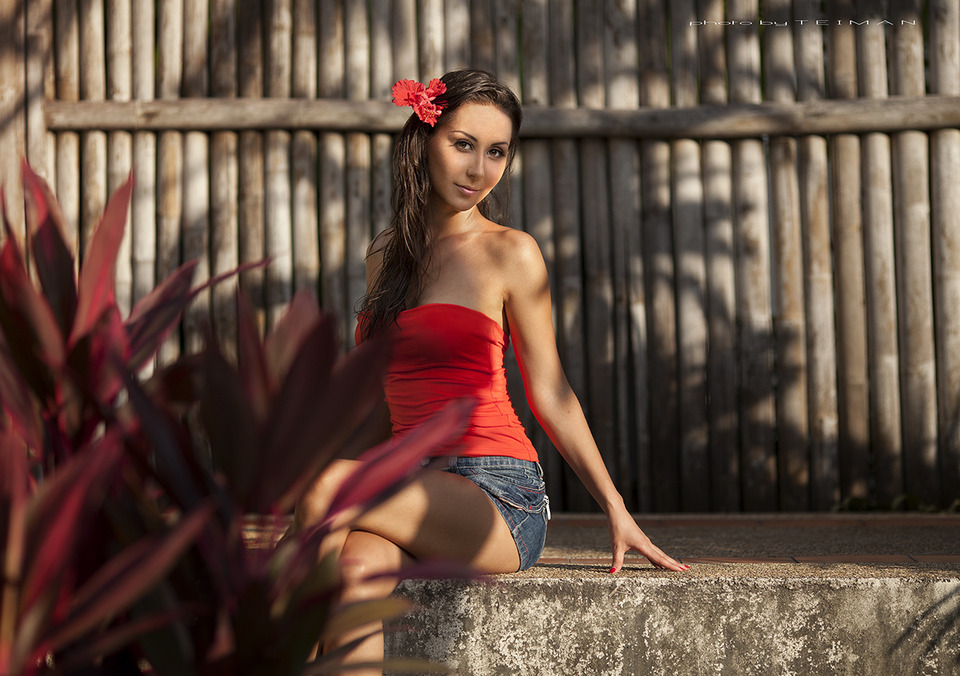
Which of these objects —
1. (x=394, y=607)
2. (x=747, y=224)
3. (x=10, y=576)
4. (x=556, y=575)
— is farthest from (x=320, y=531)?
(x=747, y=224)

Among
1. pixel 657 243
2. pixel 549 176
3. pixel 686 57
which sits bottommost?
pixel 657 243

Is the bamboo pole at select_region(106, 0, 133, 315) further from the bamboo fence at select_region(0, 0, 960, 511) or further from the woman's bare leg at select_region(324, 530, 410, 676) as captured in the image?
the woman's bare leg at select_region(324, 530, 410, 676)

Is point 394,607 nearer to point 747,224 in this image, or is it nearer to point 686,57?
point 747,224

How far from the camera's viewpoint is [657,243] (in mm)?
3324

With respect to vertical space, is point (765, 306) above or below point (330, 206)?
below

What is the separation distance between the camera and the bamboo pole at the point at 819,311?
324 cm

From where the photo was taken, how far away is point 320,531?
0.71 meters

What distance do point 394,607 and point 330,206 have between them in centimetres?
280

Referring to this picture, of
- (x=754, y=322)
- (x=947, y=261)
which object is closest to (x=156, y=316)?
(x=754, y=322)

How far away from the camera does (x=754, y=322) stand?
10.7 feet

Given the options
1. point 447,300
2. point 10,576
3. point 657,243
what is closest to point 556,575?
point 447,300

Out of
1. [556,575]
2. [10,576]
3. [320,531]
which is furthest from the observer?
[556,575]

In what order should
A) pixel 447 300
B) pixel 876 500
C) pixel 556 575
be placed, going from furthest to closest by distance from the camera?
pixel 876 500
pixel 447 300
pixel 556 575

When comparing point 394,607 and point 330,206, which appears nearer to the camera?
point 394,607
